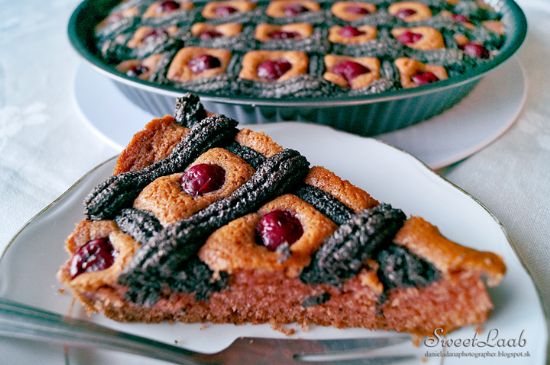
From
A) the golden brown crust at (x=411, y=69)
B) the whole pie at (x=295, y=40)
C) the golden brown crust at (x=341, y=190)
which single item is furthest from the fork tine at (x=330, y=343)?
the golden brown crust at (x=411, y=69)

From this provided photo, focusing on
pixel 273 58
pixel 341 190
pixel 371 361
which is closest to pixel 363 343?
pixel 371 361

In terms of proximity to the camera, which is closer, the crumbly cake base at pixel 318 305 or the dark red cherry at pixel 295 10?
the crumbly cake base at pixel 318 305

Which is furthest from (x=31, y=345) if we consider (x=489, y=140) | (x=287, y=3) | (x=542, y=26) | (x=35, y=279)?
(x=542, y=26)

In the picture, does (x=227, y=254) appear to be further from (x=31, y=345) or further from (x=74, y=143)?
(x=74, y=143)

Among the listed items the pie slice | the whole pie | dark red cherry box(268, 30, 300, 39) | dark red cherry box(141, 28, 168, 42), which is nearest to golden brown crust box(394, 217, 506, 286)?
the pie slice

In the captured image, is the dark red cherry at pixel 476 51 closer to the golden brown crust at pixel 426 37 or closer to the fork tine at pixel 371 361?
the golden brown crust at pixel 426 37

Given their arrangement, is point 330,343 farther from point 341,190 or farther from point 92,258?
point 92,258
